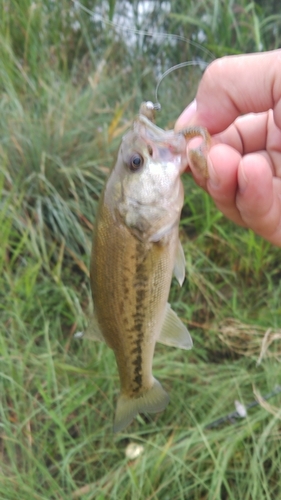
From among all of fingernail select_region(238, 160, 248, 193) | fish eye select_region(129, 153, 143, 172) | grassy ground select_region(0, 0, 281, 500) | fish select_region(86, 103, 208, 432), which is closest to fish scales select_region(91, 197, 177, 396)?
fish select_region(86, 103, 208, 432)

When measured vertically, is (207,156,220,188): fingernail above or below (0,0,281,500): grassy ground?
above

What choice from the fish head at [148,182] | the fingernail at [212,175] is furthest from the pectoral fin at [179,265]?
the fingernail at [212,175]

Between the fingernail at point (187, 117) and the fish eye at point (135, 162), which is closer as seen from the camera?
the fish eye at point (135, 162)

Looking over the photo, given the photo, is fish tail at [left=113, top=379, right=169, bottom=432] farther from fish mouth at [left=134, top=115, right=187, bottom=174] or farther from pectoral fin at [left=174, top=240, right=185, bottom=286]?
fish mouth at [left=134, top=115, right=187, bottom=174]

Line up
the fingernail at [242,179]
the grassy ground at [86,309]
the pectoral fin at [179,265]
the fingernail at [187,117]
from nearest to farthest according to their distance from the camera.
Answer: the fingernail at [242,179], the pectoral fin at [179,265], the fingernail at [187,117], the grassy ground at [86,309]

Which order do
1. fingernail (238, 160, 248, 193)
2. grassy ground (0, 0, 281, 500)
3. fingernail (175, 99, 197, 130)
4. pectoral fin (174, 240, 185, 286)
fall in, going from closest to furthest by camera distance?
fingernail (238, 160, 248, 193) → pectoral fin (174, 240, 185, 286) → fingernail (175, 99, 197, 130) → grassy ground (0, 0, 281, 500)

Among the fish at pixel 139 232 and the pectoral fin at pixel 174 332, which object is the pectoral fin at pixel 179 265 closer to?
the fish at pixel 139 232

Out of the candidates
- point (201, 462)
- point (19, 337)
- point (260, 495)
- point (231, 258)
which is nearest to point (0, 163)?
point (19, 337)

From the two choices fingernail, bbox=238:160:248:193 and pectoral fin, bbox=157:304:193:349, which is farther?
pectoral fin, bbox=157:304:193:349
